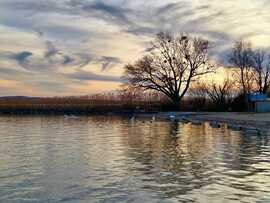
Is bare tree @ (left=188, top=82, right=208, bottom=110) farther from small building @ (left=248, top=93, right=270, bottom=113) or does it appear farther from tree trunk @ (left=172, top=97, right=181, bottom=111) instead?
small building @ (left=248, top=93, right=270, bottom=113)

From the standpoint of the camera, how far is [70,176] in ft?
38.0

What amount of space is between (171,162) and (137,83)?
53.0m

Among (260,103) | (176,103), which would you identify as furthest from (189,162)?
(176,103)

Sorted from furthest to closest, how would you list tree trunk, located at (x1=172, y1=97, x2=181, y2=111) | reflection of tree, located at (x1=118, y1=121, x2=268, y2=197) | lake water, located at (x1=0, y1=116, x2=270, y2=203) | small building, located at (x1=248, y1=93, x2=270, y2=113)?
tree trunk, located at (x1=172, y1=97, x2=181, y2=111)
small building, located at (x1=248, y1=93, x2=270, y2=113)
reflection of tree, located at (x1=118, y1=121, x2=268, y2=197)
lake water, located at (x1=0, y1=116, x2=270, y2=203)

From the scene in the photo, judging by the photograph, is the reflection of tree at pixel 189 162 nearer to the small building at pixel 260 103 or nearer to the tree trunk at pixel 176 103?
the small building at pixel 260 103

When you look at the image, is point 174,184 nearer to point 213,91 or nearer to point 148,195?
point 148,195

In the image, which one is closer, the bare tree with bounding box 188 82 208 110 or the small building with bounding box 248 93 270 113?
the small building with bounding box 248 93 270 113

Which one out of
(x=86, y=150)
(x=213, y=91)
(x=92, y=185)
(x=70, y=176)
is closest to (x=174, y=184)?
(x=92, y=185)

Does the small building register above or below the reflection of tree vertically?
above

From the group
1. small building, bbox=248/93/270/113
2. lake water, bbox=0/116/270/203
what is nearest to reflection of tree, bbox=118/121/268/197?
lake water, bbox=0/116/270/203

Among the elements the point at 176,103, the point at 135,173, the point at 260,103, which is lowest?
the point at 135,173

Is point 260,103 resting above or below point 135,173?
above

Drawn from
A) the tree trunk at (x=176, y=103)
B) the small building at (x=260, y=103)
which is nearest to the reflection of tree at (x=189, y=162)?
the small building at (x=260, y=103)

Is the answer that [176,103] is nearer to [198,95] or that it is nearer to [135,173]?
[198,95]
